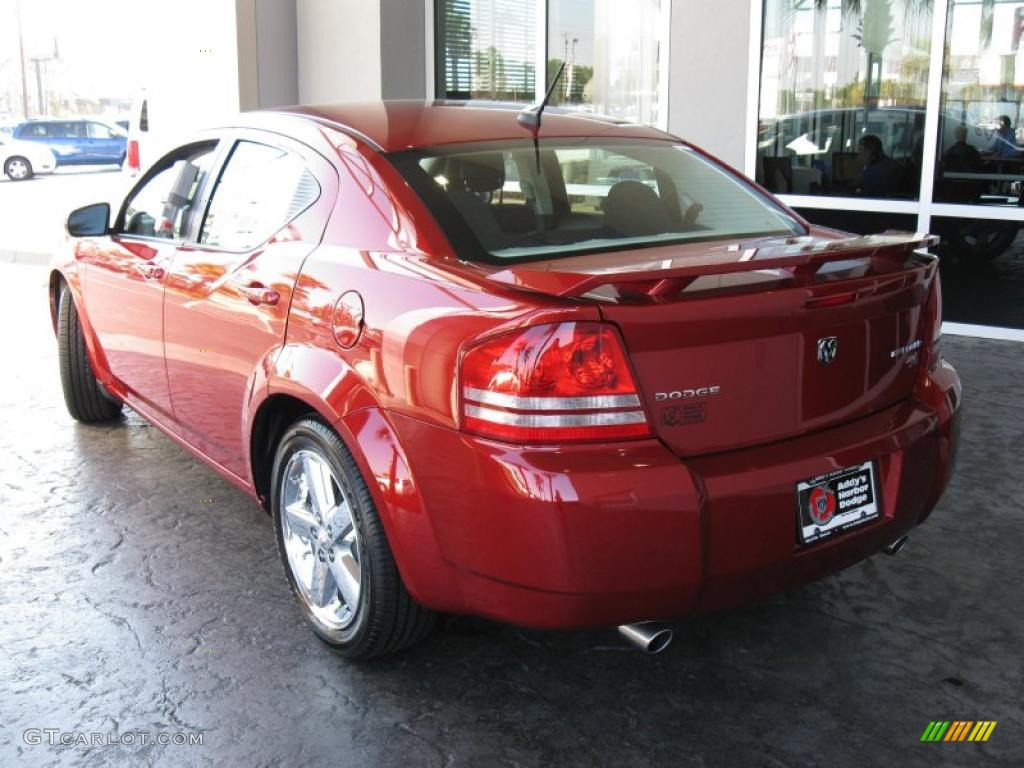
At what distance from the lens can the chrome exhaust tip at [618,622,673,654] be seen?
2619mm

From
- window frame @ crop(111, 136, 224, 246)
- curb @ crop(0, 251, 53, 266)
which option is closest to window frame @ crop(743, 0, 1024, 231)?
window frame @ crop(111, 136, 224, 246)

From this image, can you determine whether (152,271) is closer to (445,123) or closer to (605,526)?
(445,123)

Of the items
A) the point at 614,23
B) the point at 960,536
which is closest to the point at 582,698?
the point at 960,536

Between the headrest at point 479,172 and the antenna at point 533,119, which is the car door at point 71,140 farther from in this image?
the headrest at point 479,172

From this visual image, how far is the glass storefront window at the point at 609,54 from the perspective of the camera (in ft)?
28.7

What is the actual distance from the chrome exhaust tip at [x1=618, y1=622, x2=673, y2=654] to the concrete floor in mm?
277

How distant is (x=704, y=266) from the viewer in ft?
8.30

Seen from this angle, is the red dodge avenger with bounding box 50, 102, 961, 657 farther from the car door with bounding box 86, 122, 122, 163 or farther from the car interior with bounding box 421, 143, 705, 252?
the car door with bounding box 86, 122, 122, 163

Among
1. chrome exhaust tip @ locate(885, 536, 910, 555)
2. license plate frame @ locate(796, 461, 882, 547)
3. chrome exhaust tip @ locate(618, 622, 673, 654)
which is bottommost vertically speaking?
chrome exhaust tip @ locate(618, 622, 673, 654)

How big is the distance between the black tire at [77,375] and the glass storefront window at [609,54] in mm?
4891

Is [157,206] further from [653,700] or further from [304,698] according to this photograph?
[653,700]

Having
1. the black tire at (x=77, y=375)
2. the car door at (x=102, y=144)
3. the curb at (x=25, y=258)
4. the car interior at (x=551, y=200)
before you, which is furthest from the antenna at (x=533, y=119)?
the car door at (x=102, y=144)

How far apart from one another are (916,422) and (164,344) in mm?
2674

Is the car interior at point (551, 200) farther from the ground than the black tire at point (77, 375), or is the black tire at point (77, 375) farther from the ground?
the car interior at point (551, 200)
